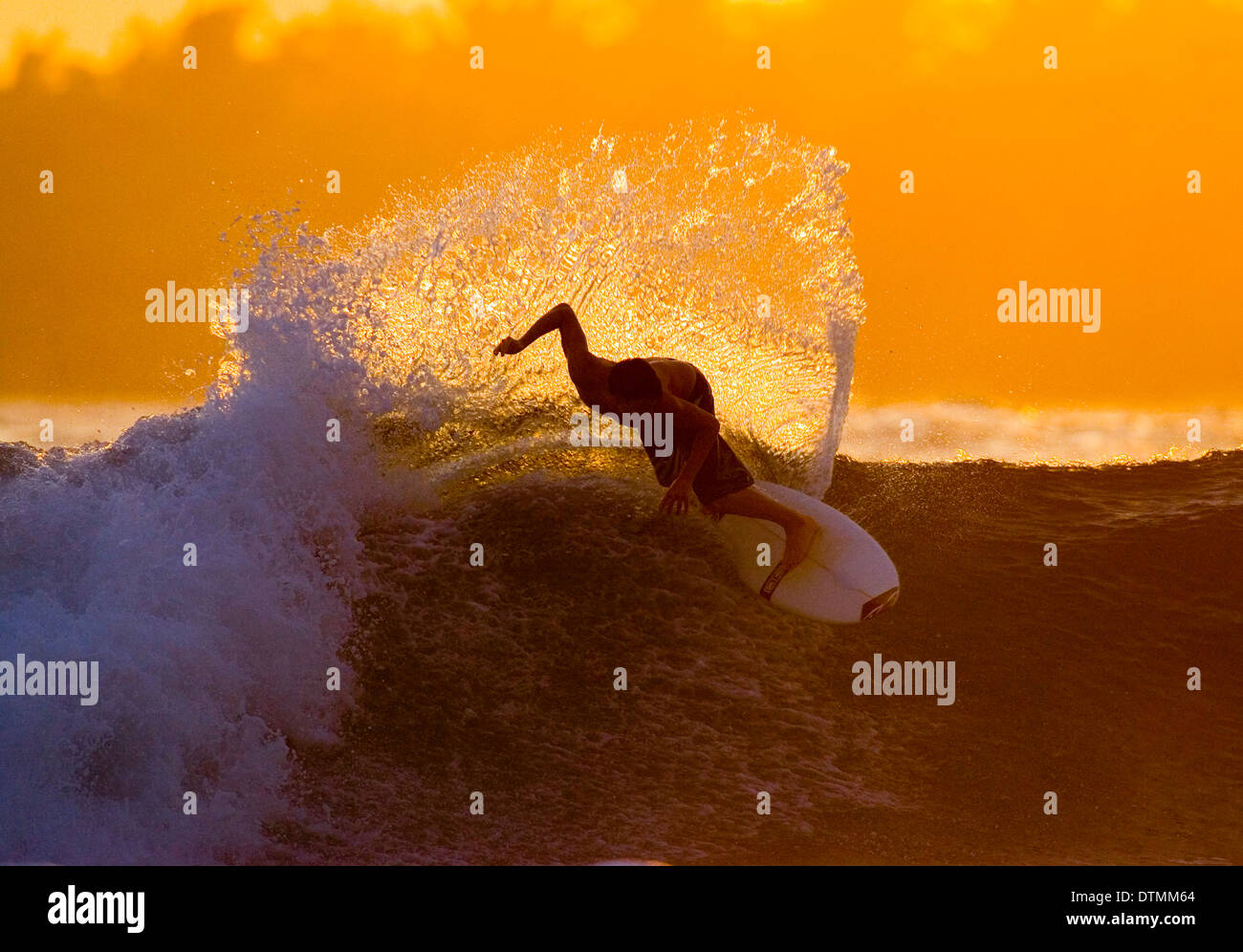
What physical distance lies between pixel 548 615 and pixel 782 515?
5.25 ft

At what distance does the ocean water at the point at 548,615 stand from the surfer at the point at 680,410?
88 centimetres

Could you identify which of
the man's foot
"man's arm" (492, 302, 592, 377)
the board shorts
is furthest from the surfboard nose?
"man's arm" (492, 302, 592, 377)

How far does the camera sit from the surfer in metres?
6.38

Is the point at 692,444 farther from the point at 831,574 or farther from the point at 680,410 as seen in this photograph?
the point at 831,574

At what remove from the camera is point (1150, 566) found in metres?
9.44

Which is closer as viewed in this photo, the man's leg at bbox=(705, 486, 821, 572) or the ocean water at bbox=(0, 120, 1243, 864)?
the ocean water at bbox=(0, 120, 1243, 864)

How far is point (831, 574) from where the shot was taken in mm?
6887

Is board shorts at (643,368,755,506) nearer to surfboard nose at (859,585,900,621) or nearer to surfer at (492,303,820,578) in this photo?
surfer at (492,303,820,578)

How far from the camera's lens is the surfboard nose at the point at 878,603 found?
22.6 feet

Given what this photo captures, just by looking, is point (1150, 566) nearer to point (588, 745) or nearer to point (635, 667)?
point (635, 667)

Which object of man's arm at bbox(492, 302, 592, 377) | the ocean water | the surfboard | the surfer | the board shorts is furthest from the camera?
the surfboard

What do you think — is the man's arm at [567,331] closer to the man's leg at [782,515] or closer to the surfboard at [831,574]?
the man's leg at [782,515]

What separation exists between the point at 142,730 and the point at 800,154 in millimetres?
6073

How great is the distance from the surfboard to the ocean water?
490 mm
